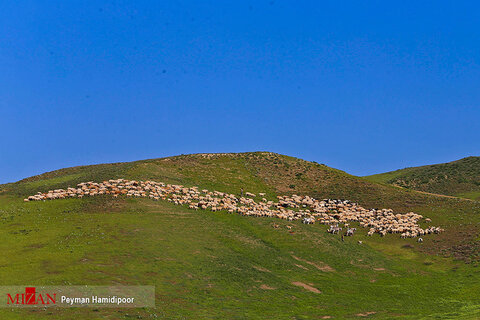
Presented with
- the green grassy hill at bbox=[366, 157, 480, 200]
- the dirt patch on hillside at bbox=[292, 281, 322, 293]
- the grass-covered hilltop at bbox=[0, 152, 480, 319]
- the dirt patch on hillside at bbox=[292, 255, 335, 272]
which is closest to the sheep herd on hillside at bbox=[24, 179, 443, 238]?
the grass-covered hilltop at bbox=[0, 152, 480, 319]

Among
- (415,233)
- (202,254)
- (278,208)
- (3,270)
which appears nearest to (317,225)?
(278,208)

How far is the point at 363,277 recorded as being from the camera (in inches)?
2197

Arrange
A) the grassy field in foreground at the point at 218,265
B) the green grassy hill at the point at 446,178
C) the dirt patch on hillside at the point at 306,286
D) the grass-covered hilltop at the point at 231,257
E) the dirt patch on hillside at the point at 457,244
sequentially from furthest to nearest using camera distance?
1. the green grassy hill at the point at 446,178
2. the dirt patch on hillside at the point at 457,244
3. the dirt patch on hillside at the point at 306,286
4. the grass-covered hilltop at the point at 231,257
5. the grassy field in foreground at the point at 218,265

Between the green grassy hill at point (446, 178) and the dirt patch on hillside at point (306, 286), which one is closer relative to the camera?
the dirt patch on hillside at point (306, 286)

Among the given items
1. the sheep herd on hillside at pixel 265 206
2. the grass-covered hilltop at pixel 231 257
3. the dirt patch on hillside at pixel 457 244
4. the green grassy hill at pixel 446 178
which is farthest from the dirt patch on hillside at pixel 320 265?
the green grassy hill at pixel 446 178

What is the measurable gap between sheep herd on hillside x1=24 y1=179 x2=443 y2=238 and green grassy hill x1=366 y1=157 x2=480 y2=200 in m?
41.6

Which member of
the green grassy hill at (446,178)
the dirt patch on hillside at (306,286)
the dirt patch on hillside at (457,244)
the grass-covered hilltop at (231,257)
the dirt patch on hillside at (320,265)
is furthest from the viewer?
the green grassy hill at (446,178)

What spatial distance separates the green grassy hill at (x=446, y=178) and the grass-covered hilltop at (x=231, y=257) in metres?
40.9

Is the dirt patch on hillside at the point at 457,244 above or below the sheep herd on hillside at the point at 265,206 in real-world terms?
below

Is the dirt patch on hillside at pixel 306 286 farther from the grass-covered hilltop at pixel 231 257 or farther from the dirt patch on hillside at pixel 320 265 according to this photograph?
the dirt patch on hillside at pixel 320 265

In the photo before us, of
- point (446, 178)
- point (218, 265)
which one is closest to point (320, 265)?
point (218, 265)

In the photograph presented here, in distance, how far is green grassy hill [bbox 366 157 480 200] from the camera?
126269 mm

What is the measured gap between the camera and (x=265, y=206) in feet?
262

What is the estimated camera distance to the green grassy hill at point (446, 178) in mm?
126269
